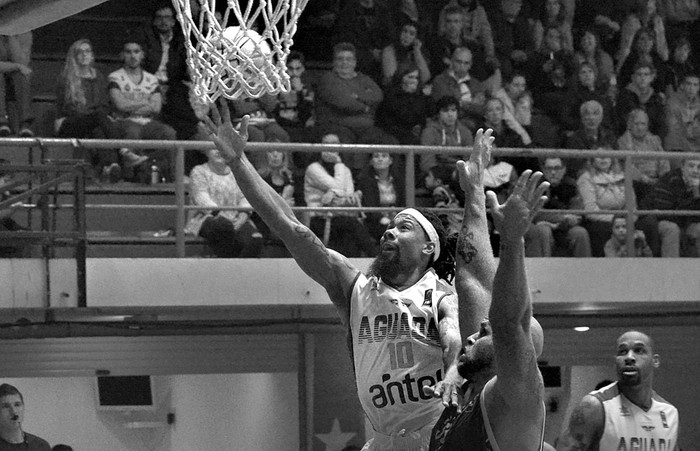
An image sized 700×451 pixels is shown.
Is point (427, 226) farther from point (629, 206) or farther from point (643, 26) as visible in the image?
point (643, 26)

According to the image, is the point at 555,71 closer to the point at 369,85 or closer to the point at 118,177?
the point at 369,85

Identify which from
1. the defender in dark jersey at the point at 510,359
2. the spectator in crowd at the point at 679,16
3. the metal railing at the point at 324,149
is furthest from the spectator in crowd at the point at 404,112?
the defender in dark jersey at the point at 510,359

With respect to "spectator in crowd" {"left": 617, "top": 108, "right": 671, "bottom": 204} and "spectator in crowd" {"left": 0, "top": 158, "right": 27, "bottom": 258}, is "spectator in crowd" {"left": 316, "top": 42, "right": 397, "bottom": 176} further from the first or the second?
"spectator in crowd" {"left": 0, "top": 158, "right": 27, "bottom": 258}

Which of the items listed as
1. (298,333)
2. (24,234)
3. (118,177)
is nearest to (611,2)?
(298,333)

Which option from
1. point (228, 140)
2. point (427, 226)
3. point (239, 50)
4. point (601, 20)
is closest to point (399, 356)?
point (427, 226)

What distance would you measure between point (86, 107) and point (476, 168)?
6.18 meters

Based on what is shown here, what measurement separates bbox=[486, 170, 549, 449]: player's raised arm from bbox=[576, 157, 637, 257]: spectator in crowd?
25.0 ft

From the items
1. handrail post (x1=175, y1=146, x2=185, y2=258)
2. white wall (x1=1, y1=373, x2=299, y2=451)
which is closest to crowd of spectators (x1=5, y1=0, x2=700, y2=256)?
handrail post (x1=175, y1=146, x2=185, y2=258)

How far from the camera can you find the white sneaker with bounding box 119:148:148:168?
11.1 m

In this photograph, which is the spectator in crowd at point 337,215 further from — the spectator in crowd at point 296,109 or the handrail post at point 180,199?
the handrail post at point 180,199

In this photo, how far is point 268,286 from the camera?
10703 mm

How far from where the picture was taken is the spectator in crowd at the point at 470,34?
12828 millimetres

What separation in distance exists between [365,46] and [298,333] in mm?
2747

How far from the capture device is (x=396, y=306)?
5812 millimetres
